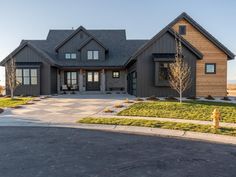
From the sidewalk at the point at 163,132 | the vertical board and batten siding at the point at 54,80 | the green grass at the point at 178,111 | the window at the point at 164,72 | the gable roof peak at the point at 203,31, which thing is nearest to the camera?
the sidewalk at the point at 163,132

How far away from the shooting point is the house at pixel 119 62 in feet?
77.0

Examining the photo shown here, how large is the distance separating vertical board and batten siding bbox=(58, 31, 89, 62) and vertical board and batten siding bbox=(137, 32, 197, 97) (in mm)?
11876

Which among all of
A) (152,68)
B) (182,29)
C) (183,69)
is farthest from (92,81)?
(183,69)

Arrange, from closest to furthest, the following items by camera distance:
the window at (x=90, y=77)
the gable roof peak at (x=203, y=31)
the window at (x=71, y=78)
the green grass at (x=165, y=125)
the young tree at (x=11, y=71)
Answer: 1. the green grass at (x=165, y=125)
2. the gable roof peak at (x=203, y=31)
3. the young tree at (x=11, y=71)
4. the window at (x=71, y=78)
5. the window at (x=90, y=77)

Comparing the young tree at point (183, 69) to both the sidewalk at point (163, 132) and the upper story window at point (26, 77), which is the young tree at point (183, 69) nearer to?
the sidewalk at point (163, 132)

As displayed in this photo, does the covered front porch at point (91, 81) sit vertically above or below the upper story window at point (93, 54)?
below

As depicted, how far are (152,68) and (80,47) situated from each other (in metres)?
12.1

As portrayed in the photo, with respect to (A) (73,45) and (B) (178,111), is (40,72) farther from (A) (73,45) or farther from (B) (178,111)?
(B) (178,111)

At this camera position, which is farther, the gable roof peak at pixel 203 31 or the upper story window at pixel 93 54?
the upper story window at pixel 93 54

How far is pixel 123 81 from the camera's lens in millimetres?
33188

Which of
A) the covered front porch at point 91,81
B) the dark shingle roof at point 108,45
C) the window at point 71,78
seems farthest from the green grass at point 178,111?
the window at point 71,78

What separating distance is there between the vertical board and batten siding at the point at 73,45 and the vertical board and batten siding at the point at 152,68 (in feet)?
39.0

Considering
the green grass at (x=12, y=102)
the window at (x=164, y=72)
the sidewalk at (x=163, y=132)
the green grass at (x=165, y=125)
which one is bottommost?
the sidewalk at (x=163, y=132)

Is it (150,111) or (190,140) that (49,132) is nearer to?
(190,140)
